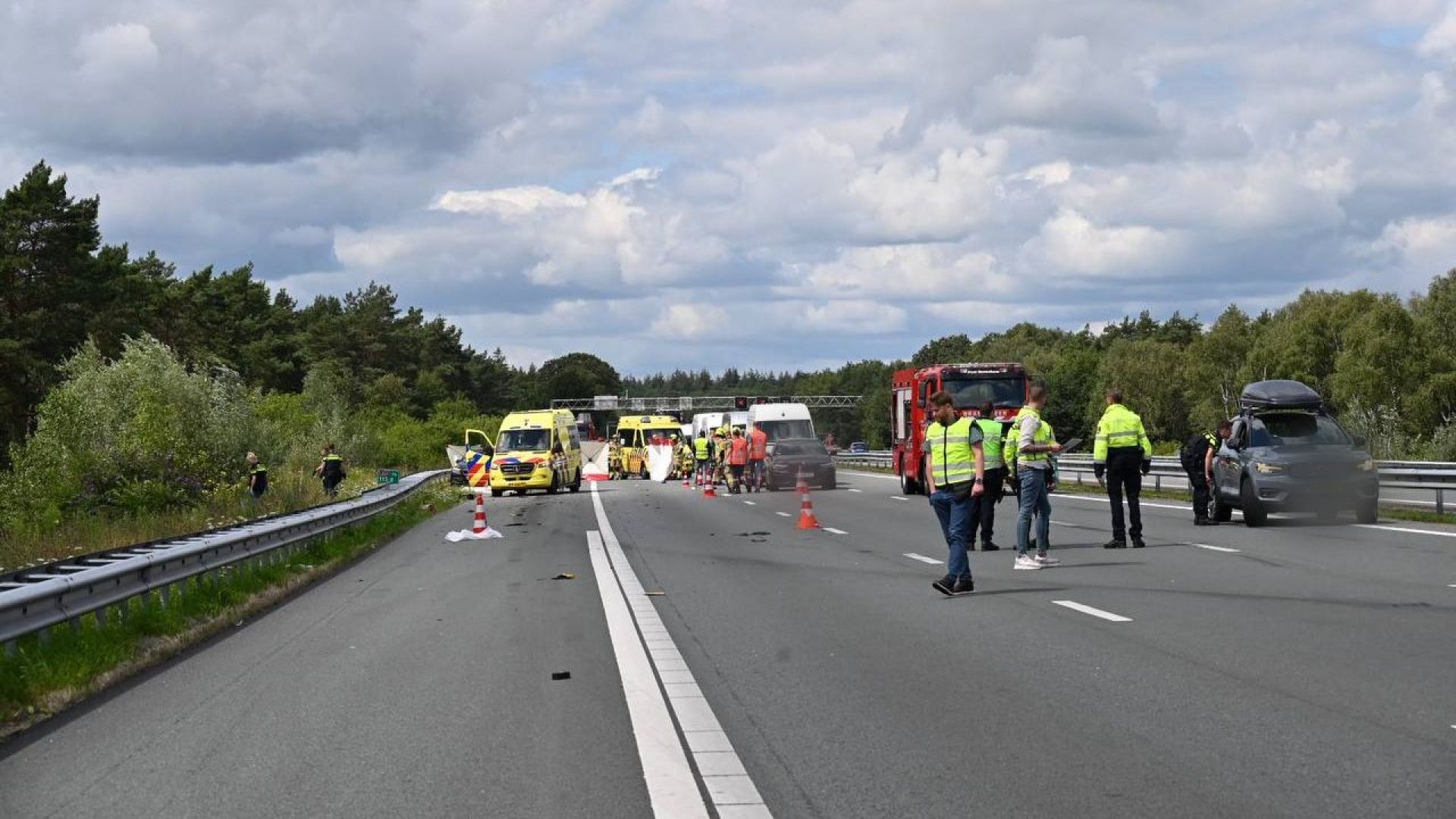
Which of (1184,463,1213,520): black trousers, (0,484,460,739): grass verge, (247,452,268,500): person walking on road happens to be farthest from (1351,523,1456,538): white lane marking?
(247,452,268,500): person walking on road

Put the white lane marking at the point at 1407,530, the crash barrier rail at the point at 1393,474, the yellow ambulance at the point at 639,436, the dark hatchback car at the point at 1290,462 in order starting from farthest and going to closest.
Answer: the yellow ambulance at the point at 639,436
the crash barrier rail at the point at 1393,474
the dark hatchback car at the point at 1290,462
the white lane marking at the point at 1407,530

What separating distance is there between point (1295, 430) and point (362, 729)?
61.0ft

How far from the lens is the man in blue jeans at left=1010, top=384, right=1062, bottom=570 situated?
57.4ft

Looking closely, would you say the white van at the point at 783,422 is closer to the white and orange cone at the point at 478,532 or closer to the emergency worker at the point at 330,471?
the emergency worker at the point at 330,471

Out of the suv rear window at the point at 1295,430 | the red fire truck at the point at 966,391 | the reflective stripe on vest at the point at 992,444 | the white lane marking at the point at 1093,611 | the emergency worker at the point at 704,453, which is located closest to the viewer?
the white lane marking at the point at 1093,611

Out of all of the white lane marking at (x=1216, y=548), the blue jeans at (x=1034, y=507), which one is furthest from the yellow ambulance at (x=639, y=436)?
the blue jeans at (x=1034, y=507)

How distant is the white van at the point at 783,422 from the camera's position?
166 ft

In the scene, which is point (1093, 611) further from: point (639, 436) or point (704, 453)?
point (639, 436)

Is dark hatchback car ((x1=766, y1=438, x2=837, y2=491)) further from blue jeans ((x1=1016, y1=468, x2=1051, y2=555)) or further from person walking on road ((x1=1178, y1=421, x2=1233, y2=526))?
blue jeans ((x1=1016, y1=468, x2=1051, y2=555))

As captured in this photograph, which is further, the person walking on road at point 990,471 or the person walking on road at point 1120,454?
the person walking on road at point 1120,454

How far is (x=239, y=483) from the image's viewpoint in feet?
130

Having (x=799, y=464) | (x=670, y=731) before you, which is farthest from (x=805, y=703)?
(x=799, y=464)

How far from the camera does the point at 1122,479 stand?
19828 mm

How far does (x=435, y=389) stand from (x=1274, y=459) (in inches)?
4360
